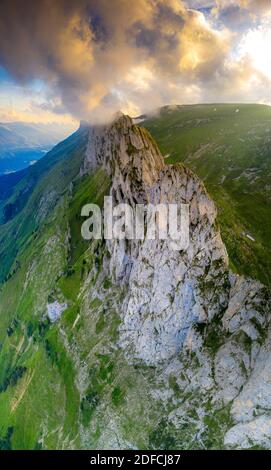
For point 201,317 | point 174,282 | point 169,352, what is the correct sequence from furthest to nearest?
point 174,282
point 169,352
point 201,317

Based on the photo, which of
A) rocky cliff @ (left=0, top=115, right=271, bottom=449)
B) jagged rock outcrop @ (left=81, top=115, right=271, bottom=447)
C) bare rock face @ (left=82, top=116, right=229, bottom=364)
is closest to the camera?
jagged rock outcrop @ (left=81, top=115, right=271, bottom=447)

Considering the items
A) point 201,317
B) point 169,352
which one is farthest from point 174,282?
point 169,352

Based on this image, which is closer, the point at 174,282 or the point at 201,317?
the point at 201,317

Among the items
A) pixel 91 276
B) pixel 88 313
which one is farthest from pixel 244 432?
pixel 91 276

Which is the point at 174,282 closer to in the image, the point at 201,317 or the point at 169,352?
the point at 201,317

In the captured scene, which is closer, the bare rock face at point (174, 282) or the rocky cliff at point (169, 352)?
the rocky cliff at point (169, 352)

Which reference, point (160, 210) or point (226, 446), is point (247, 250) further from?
point (226, 446)

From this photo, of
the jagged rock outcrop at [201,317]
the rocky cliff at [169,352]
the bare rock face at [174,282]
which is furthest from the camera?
the bare rock face at [174,282]

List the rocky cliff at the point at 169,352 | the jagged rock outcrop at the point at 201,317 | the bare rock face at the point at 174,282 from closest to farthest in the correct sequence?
1. the jagged rock outcrop at the point at 201,317
2. the rocky cliff at the point at 169,352
3. the bare rock face at the point at 174,282
